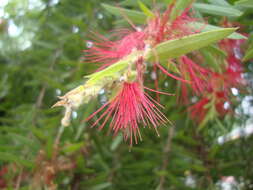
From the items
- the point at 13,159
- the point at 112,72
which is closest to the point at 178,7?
the point at 112,72

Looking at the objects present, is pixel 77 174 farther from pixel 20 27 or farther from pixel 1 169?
pixel 20 27

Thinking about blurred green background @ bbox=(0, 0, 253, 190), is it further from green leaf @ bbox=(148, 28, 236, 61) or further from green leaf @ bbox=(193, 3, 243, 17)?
green leaf @ bbox=(148, 28, 236, 61)

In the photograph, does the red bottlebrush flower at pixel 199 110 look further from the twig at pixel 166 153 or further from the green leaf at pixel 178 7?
the green leaf at pixel 178 7

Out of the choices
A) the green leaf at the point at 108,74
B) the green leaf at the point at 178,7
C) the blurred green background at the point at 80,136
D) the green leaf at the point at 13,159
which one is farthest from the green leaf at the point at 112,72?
the green leaf at the point at 13,159

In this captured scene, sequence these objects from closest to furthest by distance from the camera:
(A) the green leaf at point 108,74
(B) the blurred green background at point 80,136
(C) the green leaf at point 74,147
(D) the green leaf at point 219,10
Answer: (A) the green leaf at point 108,74, (D) the green leaf at point 219,10, (C) the green leaf at point 74,147, (B) the blurred green background at point 80,136

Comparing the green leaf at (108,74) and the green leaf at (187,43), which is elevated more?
the green leaf at (187,43)

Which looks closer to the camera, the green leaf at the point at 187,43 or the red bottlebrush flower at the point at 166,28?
the green leaf at the point at 187,43

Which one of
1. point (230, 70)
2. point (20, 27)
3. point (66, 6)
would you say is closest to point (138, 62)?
point (230, 70)
